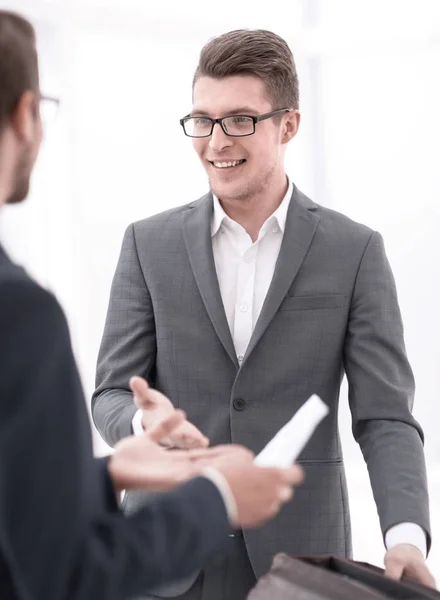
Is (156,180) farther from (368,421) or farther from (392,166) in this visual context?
(368,421)

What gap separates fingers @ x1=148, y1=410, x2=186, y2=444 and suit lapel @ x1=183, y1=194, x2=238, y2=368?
2.31 ft

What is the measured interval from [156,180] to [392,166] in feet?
5.25

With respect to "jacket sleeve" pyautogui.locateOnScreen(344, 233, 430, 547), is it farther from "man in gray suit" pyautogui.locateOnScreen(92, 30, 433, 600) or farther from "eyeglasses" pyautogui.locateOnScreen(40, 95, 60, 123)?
"eyeglasses" pyautogui.locateOnScreen(40, 95, 60, 123)

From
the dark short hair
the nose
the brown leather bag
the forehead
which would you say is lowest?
the brown leather bag

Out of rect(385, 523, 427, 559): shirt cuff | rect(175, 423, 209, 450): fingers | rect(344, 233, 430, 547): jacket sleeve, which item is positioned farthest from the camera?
rect(344, 233, 430, 547): jacket sleeve

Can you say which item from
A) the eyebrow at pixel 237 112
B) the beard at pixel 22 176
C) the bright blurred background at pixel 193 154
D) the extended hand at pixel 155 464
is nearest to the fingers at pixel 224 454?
the extended hand at pixel 155 464

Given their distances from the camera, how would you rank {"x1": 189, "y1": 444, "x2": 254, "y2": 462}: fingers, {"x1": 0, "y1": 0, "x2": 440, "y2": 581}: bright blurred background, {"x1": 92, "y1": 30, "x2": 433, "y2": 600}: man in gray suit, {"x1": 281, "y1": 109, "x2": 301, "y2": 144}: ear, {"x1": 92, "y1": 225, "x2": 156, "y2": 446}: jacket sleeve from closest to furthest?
{"x1": 189, "y1": 444, "x2": 254, "y2": 462}: fingers
{"x1": 92, "y1": 30, "x2": 433, "y2": 600}: man in gray suit
{"x1": 92, "y1": 225, "x2": 156, "y2": 446}: jacket sleeve
{"x1": 281, "y1": 109, "x2": 301, "y2": 144}: ear
{"x1": 0, "y1": 0, "x2": 440, "y2": 581}: bright blurred background

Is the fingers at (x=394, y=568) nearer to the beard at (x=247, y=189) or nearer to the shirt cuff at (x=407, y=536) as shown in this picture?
the shirt cuff at (x=407, y=536)

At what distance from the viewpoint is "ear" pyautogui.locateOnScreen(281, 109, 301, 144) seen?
2504mm

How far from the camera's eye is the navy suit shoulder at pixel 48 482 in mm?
1073

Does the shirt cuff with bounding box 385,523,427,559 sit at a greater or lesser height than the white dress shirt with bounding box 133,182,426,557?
lesser

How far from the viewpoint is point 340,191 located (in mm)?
6043

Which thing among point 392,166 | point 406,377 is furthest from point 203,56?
point 392,166

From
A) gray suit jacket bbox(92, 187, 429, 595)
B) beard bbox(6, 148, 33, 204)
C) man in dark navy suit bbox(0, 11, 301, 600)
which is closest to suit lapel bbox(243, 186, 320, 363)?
gray suit jacket bbox(92, 187, 429, 595)
